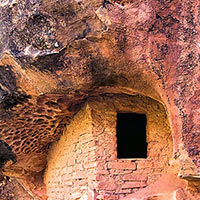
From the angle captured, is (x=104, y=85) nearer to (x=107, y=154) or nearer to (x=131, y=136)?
(x=107, y=154)

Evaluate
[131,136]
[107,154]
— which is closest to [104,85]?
[107,154]

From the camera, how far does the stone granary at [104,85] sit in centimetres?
305

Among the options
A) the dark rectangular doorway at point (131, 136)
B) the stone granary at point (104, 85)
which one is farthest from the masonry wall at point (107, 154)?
the dark rectangular doorway at point (131, 136)

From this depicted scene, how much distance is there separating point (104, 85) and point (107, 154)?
31.9 inches

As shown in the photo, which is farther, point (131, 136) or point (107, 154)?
point (131, 136)

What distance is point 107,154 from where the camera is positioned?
12.9 ft

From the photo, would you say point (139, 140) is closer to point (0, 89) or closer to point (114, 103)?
point (114, 103)

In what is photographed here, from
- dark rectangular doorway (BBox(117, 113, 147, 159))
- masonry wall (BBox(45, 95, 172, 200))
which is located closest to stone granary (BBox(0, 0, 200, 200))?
masonry wall (BBox(45, 95, 172, 200))

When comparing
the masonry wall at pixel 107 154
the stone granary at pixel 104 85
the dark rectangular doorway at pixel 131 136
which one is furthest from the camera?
the dark rectangular doorway at pixel 131 136

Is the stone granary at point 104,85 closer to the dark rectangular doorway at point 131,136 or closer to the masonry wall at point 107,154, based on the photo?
the masonry wall at point 107,154

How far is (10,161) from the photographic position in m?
5.17

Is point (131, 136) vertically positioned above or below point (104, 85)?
below

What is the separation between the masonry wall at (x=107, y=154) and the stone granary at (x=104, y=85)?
0.04 feet

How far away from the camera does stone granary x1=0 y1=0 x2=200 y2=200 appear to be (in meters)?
3.05
